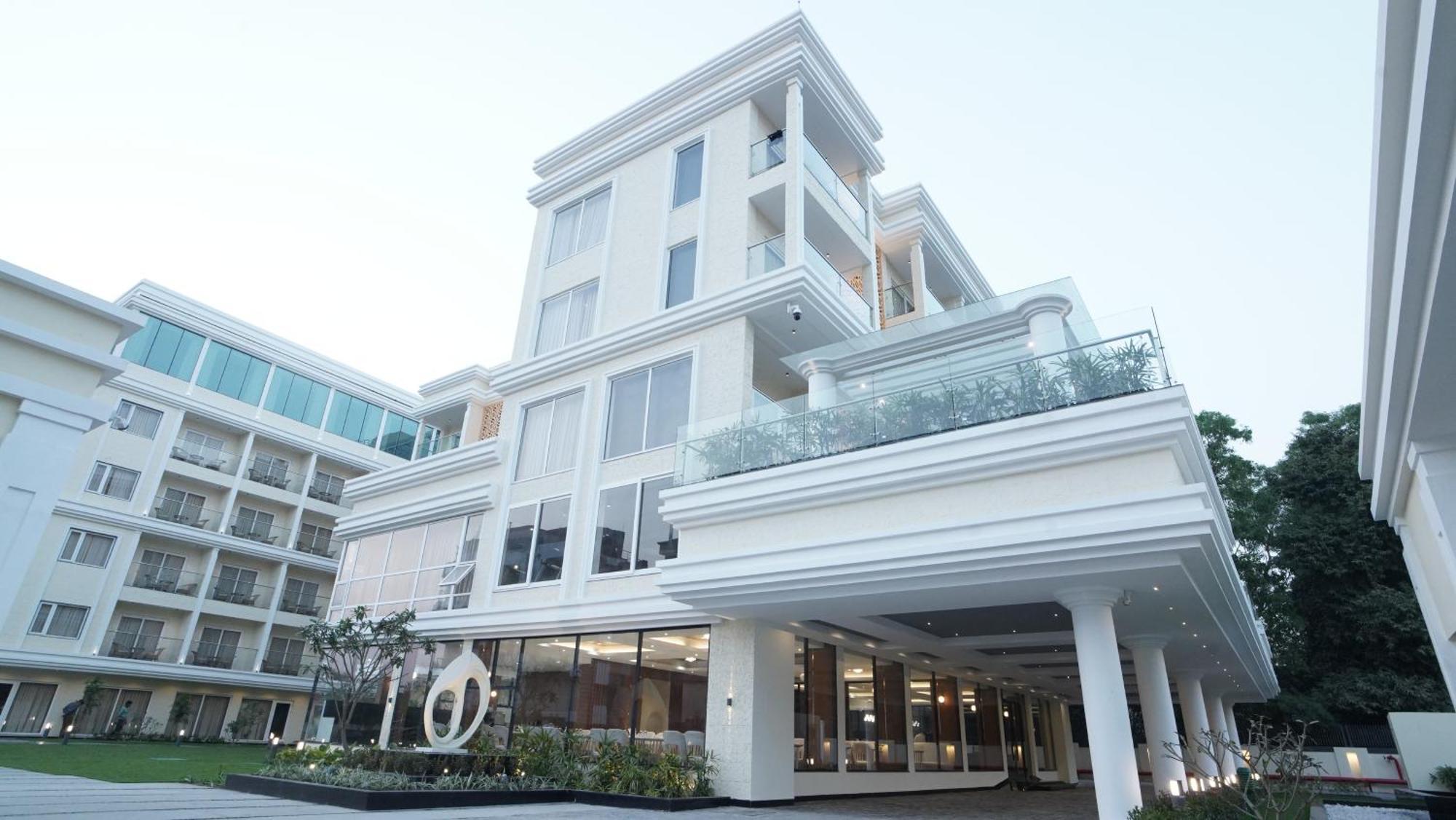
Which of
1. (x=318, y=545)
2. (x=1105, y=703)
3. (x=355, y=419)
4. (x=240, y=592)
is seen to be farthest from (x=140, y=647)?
(x=1105, y=703)

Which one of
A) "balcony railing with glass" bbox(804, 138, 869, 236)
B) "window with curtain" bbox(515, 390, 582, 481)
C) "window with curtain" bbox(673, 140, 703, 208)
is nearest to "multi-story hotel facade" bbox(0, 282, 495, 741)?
"window with curtain" bbox(515, 390, 582, 481)

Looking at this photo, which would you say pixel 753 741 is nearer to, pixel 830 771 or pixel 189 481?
pixel 830 771

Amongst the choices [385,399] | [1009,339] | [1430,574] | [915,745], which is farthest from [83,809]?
[385,399]

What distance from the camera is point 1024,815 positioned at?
11.5 meters

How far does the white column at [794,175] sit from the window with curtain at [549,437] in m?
5.61

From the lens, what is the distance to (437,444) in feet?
79.7

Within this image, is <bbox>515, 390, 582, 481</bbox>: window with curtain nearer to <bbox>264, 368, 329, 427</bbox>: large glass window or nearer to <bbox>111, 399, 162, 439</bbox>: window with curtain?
<bbox>111, 399, 162, 439</bbox>: window with curtain

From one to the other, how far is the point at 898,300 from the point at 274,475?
80.3 ft

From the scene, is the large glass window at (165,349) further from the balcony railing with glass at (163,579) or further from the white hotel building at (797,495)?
the white hotel building at (797,495)

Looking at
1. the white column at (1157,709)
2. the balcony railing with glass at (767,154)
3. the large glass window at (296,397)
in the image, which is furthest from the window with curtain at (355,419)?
the white column at (1157,709)

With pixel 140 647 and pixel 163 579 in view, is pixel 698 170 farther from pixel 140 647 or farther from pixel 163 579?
pixel 140 647

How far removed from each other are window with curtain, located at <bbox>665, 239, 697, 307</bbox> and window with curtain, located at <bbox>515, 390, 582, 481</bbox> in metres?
2.94

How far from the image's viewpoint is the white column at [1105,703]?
8.40 metres

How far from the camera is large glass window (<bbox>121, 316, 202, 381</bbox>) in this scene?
25.9m
